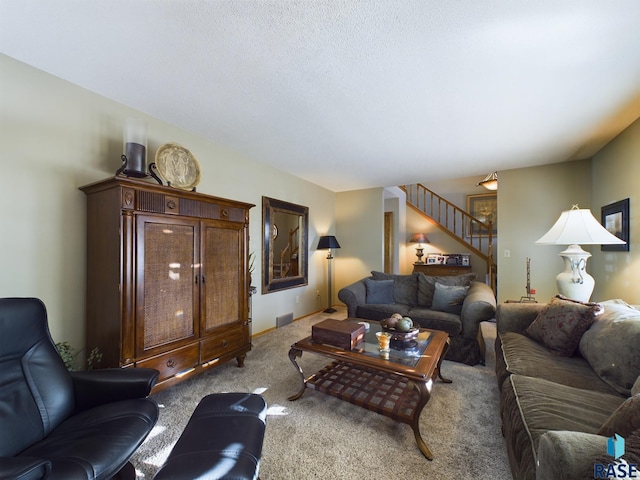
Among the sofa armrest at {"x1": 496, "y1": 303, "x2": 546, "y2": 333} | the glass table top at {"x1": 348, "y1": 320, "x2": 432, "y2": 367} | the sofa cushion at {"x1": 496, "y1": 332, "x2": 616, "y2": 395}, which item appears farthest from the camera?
the sofa armrest at {"x1": 496, "y1": 303, "x2": 546, "y2": 333}

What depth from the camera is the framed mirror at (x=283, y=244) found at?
12.5 ft

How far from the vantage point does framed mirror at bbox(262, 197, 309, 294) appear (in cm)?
382

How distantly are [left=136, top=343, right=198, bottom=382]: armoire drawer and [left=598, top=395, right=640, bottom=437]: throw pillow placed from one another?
2.45 metres

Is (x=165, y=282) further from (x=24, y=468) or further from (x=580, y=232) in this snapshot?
(x=580, y=232)

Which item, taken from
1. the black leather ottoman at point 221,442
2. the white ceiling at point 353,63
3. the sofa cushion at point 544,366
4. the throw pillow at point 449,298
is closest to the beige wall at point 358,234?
the throw pillow at point 449,298

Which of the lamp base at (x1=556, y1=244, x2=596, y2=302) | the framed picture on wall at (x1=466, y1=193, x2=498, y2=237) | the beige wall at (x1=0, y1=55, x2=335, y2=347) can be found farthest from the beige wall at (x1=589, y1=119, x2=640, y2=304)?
the beige wall at (x1=0, y1=55, x2=335, y2=347)

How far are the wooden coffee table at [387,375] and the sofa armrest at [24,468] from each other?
1.43 metres

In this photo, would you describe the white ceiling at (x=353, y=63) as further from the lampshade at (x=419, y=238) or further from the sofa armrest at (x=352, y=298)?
the lampshade at (x=419, y=238)

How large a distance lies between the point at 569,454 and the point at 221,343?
2.40m

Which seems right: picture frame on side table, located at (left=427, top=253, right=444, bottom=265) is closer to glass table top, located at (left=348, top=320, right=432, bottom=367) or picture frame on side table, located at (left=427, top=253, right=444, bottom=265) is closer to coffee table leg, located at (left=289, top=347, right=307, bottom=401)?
glass table top, located at (left=348, top=320, right=432, bottom=367)

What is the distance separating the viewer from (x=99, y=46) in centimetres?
162

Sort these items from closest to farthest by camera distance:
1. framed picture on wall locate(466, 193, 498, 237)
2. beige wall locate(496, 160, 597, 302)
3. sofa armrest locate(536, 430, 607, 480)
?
sofa armrest locate(536, 430, 607, 480)
beige wall locate(496, 160, 597, 302)
framed picture on wall locate(466, 193, 498, 237)

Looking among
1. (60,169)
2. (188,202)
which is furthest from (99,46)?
(188,202)

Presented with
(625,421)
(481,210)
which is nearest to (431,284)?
(625,421)
